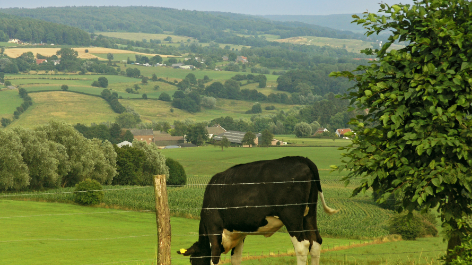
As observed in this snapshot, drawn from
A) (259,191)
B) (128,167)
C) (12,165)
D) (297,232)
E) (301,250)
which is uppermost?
(259,191)

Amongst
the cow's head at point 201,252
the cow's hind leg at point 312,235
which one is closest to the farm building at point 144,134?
the cow's head at point 201,252

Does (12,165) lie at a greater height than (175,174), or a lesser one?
greater

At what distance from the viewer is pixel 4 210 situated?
4712 centimetres

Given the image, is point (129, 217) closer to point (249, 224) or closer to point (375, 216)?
point (375, 216)

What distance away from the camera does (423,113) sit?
8.99m

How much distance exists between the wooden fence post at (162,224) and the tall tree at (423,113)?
12.3 feet

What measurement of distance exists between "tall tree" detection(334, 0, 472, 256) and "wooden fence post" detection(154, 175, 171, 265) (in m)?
3.75

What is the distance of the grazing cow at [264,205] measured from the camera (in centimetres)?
1019

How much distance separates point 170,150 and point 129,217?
10322 cm

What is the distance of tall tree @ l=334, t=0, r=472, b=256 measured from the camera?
8711mm

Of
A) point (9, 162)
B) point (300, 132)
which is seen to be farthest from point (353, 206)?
point (300, 132)

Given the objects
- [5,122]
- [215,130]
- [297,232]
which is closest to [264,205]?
[297,232]

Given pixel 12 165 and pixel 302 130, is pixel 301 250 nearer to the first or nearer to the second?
pixel 12 165

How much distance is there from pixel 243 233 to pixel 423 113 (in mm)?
4684
